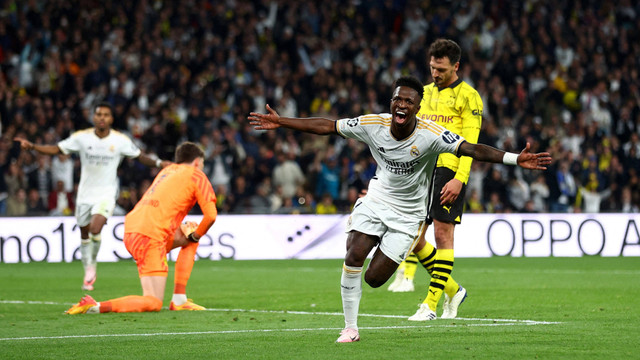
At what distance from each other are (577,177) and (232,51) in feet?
28.7

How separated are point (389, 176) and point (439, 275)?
5.08 ft

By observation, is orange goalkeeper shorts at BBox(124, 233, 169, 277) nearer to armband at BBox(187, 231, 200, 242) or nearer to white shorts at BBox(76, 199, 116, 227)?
armband at BBox(187, 231, 200, 242)

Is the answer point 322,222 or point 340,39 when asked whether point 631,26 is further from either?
point 322,222

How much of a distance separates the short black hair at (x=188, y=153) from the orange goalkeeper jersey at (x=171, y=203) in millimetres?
77

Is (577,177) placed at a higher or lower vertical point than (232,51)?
lower

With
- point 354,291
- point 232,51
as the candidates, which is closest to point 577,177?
point 232,51

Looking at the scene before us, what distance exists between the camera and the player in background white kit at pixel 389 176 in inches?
307

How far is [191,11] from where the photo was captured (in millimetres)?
26625

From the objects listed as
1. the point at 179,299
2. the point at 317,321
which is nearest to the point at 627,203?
the point at 179,299

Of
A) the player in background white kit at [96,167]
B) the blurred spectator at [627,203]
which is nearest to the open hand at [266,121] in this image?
the player in background white kit at [96,167]

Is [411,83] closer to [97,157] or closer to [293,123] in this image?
[293,123]

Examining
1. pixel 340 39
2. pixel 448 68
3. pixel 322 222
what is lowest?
pixel 322 222

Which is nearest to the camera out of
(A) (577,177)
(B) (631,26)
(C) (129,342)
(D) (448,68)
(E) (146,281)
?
(C) (129,342)

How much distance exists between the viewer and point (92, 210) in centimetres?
1462
